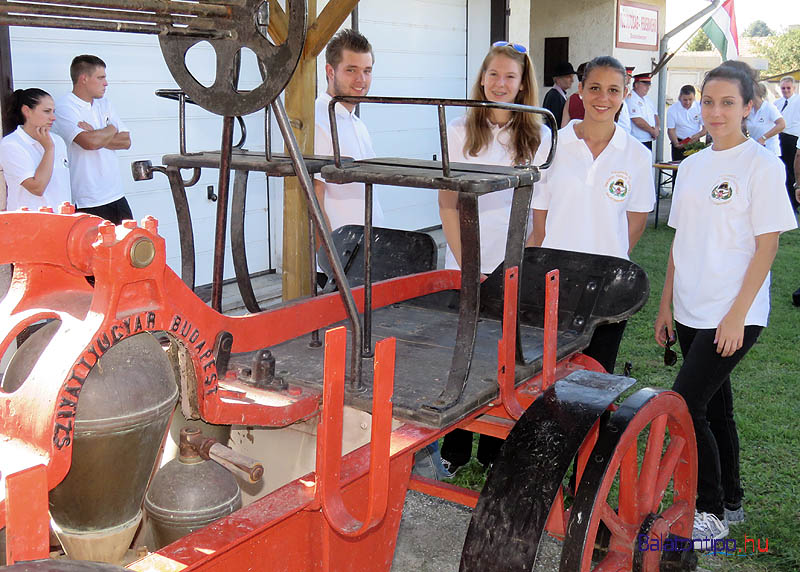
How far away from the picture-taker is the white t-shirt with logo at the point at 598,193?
339 centimetres

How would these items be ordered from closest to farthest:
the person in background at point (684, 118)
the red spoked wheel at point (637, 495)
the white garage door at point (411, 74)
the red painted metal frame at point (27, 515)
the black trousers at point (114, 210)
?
the red painted metal frame at point (27, 515) → the red spoked wheel at point (637, 495) → the black trousers at point (114, 210) → the white garage door at point (411, 74) → the person in background at point (684, 118)

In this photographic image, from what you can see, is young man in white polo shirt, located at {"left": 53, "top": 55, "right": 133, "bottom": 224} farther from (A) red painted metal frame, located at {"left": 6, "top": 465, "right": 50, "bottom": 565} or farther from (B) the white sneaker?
(A) red painted metal frame, located at {"left": 6, "top": 465, "right": 50, "bottom": 565}

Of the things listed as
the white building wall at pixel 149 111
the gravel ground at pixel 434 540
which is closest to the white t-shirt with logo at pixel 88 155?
the white building wall at pixel 149 111

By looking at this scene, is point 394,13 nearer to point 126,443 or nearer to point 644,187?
point 644,187

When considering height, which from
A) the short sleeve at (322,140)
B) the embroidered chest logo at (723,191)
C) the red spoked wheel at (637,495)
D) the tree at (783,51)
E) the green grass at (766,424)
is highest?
the tree at (783,51)

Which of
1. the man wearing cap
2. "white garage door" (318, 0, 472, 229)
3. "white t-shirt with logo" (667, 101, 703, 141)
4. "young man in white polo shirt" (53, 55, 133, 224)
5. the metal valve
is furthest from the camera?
"white t-shirt with logo" (667, 101, 703, 141)

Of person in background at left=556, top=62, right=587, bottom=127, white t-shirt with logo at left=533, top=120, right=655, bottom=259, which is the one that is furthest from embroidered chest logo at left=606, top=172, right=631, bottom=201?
person in background at left=556, top=62, right=587, bottom=127

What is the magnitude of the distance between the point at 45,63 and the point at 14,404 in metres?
4.24

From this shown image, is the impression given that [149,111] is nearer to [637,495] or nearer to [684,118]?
[637,495]

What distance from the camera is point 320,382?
2402 mm

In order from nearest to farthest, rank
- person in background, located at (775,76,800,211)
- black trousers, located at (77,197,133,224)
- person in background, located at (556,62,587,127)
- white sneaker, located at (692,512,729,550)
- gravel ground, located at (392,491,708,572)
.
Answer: white sneaker, located at (692,512,729,550) < gravel ground, located at (392,491,708,572) < black trousers, located at (77,197,133,224) < person in background, located at (556,62,587,127) < person in background, located at (775,76,800,211)

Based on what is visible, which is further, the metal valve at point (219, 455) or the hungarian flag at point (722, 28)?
the hungarian flag at point (722, 28)

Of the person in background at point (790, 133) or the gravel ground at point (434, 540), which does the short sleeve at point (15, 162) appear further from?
the person in background at point (790, 133)

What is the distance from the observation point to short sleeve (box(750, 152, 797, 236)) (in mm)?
2969
